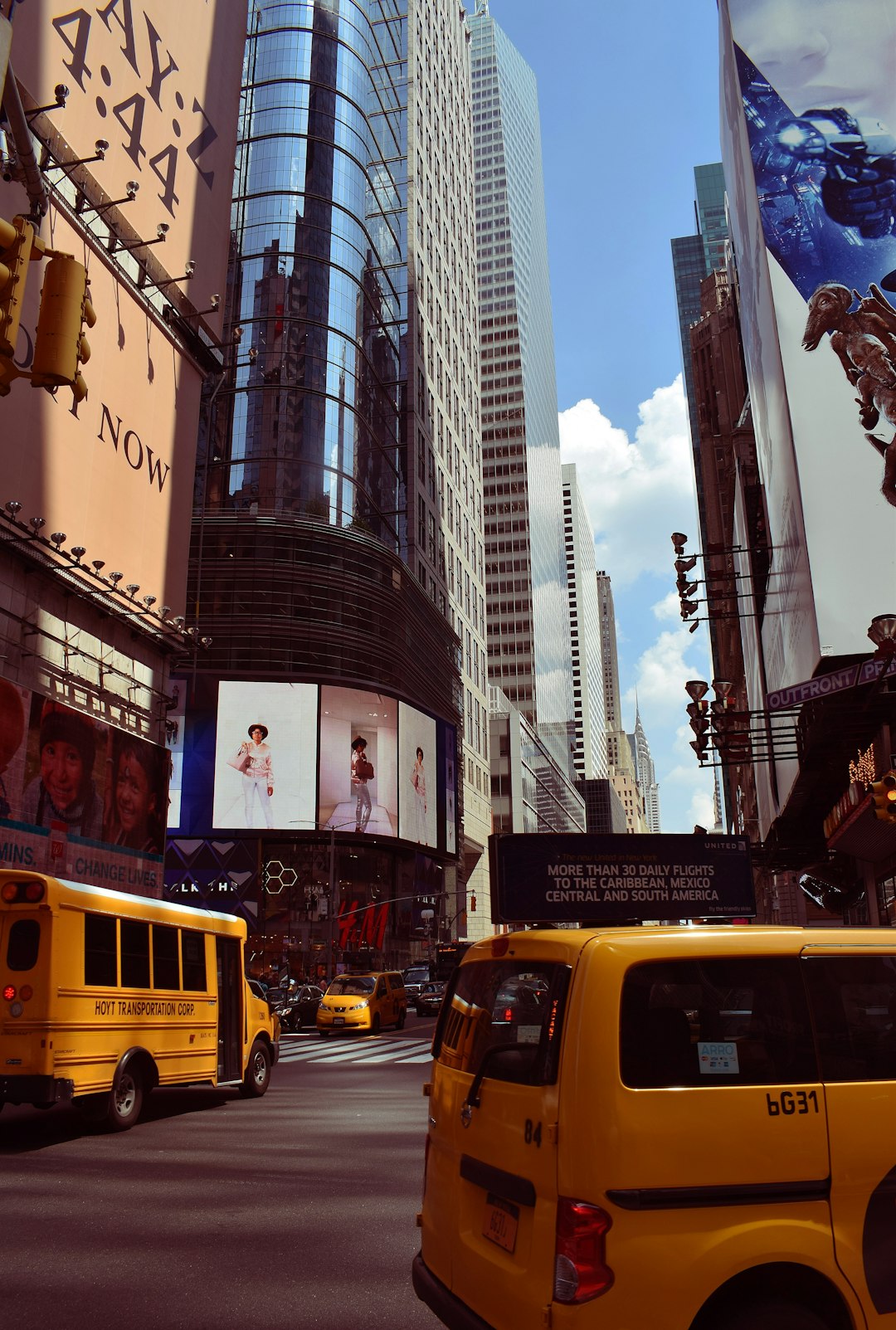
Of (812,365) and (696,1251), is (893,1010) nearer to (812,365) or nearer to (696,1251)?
(696,1251)

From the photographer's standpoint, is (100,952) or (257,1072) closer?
(100,952)

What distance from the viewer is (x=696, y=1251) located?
361cm

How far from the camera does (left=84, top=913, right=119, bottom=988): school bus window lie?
1171cm

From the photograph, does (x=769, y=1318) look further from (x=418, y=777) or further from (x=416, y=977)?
(x=418, y=777)

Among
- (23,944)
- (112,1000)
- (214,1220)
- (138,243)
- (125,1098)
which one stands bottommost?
(214,1220)

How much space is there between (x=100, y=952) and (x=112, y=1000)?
0.59 metres

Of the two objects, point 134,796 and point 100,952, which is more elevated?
point 134,796

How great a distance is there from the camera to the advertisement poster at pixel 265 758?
2435 inches

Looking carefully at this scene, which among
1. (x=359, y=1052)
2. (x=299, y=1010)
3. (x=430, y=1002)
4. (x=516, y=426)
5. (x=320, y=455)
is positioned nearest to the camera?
(x=359, y=1052)

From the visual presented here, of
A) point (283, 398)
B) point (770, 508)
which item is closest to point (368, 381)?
point (283, 398)

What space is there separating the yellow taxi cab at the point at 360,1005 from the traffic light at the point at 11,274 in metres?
25.3

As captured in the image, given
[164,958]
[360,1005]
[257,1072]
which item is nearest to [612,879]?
[164,958]

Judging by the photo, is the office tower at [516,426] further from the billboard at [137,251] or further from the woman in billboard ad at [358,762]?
the billboard at [137,251]

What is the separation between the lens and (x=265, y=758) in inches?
2468
